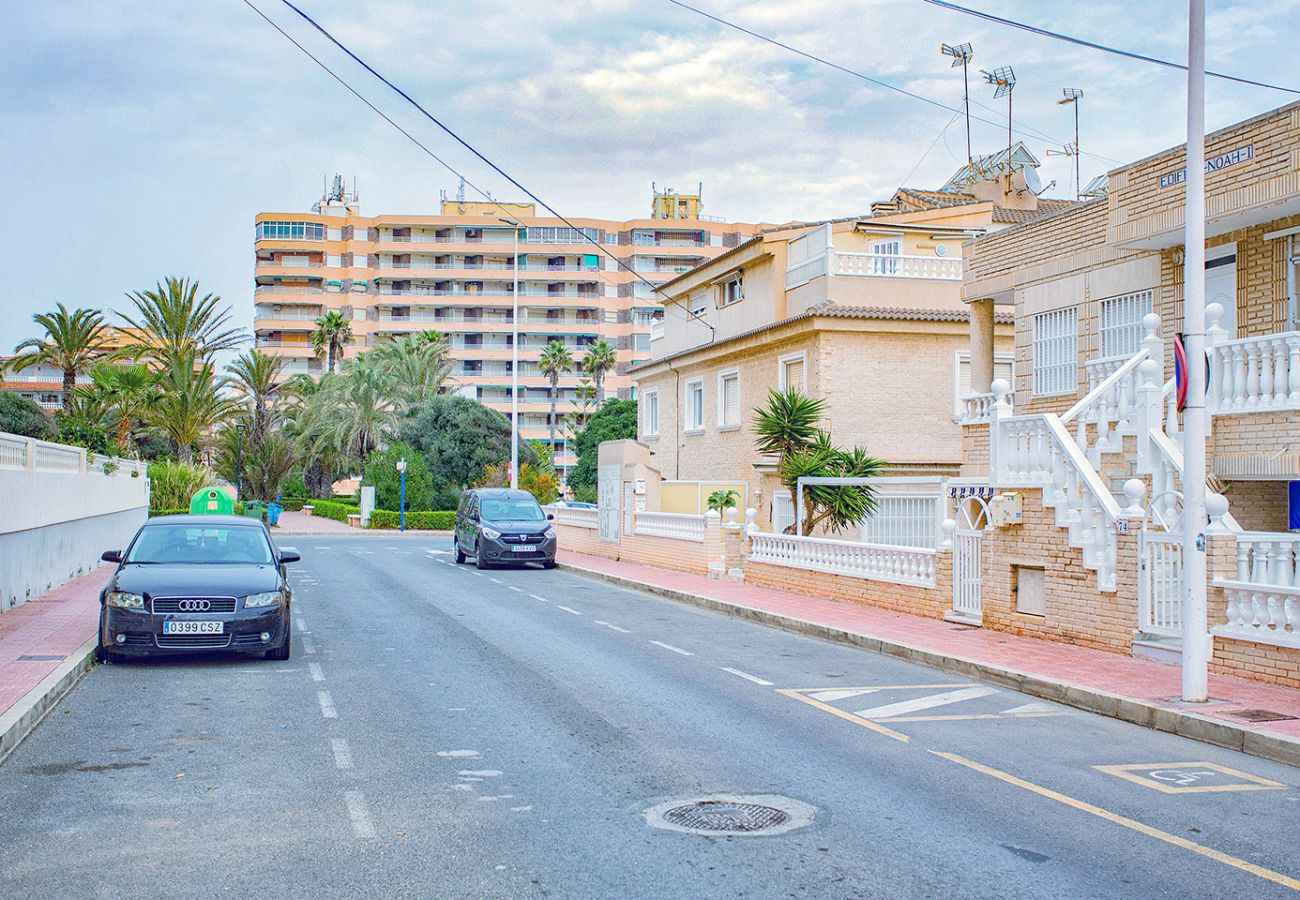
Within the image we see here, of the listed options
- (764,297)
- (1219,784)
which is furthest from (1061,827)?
(764,297)

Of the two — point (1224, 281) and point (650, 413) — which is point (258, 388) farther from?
point (1224, 281)

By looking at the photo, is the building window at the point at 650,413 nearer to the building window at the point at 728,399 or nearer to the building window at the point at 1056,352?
the building window at the point at 728,399

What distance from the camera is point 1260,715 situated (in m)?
9.54

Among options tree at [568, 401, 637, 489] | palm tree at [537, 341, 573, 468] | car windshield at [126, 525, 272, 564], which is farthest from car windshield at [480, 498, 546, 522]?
palm tree at [537, 341, 573, 468]

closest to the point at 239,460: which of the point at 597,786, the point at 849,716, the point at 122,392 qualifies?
the point at 122,392

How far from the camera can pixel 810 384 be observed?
29906 mm

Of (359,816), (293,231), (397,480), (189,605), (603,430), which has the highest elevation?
(293,231)

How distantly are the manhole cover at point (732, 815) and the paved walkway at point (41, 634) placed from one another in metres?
5.57

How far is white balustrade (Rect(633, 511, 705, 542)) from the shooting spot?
26.0 metres

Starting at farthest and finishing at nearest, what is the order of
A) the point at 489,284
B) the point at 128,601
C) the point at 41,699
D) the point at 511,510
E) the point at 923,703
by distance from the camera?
the point at 489,284, the point at 511,510, the point at 128,601, the point at 923,703, the point at 41,699

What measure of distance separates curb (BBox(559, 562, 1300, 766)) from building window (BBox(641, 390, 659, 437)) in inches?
929

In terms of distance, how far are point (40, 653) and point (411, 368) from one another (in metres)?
52.6

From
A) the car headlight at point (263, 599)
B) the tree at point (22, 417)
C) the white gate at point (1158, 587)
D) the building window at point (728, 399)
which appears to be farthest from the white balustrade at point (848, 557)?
the tree at point (22, 417)

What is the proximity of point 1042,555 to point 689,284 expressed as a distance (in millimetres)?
26125
